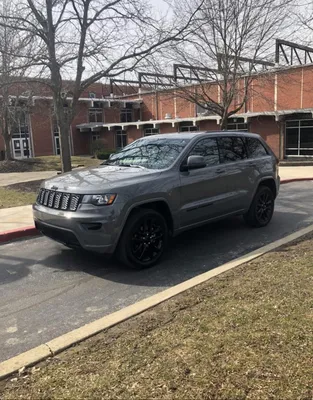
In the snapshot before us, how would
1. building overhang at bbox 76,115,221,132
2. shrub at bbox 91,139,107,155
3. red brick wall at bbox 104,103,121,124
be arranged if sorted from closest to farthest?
building overhang at bbox 76,115,221,132 → shrub at bbox 91,139,107,155 → red brick wall at bbox 104,103,121,124

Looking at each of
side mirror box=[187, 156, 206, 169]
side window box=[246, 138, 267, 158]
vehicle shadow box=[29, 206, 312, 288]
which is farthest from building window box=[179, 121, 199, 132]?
side mirror box=[187, 156, 206, 169]

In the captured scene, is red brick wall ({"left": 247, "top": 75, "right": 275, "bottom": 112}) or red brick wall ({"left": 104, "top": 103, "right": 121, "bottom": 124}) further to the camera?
red brick wall ({"left": 104, "top": 103, "right": 121, "bottom": 124})

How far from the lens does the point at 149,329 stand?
10.6ft

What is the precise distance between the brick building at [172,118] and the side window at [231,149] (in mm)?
13852

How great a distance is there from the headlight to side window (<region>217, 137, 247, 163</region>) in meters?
2.39

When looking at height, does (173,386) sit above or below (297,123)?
below

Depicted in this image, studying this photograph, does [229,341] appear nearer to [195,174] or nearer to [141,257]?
[141,257]

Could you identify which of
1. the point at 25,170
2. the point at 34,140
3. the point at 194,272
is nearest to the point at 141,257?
the point at 194,272

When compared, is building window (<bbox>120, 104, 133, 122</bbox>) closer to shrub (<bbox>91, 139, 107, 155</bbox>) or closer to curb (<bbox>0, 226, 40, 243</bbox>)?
shrub (<bbox>91, 139, 107, 155</bbox>)

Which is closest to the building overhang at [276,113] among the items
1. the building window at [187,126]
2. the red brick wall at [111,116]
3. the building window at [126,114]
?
the building window at [187,126]

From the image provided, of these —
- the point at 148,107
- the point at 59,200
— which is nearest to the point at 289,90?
the point at 148,107

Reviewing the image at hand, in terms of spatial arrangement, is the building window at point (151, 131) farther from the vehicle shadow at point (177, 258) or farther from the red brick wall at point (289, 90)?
the vehicle shadow at point (177, 258)

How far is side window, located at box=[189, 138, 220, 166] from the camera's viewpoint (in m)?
5.84

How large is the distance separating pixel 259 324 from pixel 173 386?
1.06 m
